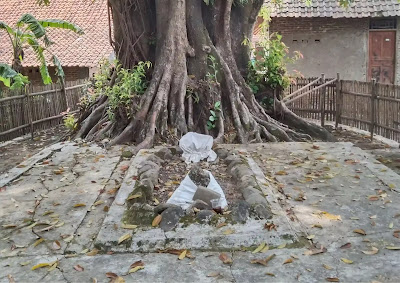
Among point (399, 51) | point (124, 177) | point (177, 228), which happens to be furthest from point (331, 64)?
point (177, 228)

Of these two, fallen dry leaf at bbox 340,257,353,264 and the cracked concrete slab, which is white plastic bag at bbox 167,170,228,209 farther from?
fallen dry leaf at bbox 340,257,353,264

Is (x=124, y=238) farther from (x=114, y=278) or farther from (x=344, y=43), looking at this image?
(x=344, y=43)

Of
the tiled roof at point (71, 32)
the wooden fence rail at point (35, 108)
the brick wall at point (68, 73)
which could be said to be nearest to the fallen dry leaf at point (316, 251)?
the wooden fence rail at point (35, 108)

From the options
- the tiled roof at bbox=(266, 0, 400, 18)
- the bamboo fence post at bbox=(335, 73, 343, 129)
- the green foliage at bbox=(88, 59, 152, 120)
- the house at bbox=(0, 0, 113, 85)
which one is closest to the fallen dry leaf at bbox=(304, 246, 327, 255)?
the green foliage at bbox=(88, 59, 152, 120)

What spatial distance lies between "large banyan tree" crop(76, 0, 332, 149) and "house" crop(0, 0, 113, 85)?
7.92 meters

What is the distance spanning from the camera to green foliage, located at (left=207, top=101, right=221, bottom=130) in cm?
935

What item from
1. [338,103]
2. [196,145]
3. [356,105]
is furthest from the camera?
[338,103]

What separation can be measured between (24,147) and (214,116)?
15.6 ft

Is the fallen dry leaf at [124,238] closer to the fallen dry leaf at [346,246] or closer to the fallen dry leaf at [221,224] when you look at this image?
the fallen dry leaf at [221,224]

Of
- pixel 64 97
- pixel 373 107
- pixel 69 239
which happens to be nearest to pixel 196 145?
pixel 69 239

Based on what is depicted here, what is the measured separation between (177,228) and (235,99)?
5639mm

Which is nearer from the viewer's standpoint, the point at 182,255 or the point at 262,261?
the point at 262,261

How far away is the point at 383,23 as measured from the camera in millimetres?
16766

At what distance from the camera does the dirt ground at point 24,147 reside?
360 inches
